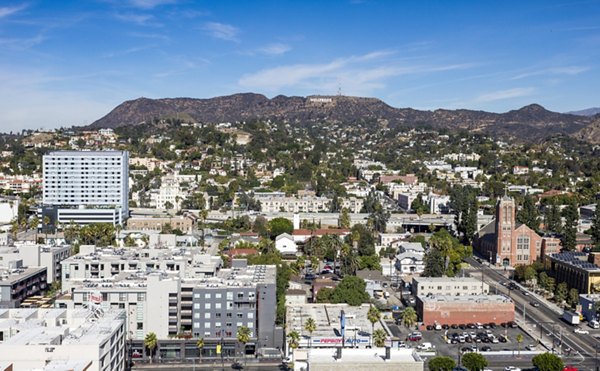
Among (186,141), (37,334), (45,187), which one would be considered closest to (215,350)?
(37,334)

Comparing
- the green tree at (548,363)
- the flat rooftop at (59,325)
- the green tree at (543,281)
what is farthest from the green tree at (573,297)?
the flat rooftop at (59,325)

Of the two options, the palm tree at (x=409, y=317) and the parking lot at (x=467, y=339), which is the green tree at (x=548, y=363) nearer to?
the parking lot at (x=467, y=339)

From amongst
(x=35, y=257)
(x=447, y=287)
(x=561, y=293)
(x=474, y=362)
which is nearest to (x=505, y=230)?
(x=561, y=293)

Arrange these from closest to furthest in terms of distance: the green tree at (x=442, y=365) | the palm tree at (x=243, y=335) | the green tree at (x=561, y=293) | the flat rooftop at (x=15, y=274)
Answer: the green tree at (x=442, y=365), the palm tree at (x=243, y=335), the flat rooftop at (x=15, y=274), the green tree at (x=561, y=293)

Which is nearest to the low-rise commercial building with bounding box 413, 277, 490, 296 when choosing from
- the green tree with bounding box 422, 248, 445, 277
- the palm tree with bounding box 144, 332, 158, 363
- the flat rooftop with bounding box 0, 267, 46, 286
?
Result: the green tree with bounding box 422, 248, 445, 277

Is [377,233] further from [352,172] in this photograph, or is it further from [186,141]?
[186,141]

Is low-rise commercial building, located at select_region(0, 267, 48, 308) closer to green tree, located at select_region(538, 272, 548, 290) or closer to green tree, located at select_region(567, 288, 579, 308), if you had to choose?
green tree, located at select_region(567, 288, 579, 308)
